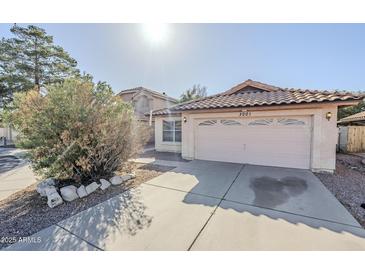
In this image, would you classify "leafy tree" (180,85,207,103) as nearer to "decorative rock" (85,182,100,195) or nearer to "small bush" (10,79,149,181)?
"small bush" (10,79,149,181)

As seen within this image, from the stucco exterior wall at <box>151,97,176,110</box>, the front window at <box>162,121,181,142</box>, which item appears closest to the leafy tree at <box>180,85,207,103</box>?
the stucco exterior wall at <box>151,97,176,110</box>

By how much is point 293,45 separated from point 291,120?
3.16m

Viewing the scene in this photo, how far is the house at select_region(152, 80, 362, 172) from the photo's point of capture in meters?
6.70

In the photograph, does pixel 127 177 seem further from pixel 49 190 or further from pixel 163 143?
pixel 163 143

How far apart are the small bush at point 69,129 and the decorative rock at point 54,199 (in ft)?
2.66

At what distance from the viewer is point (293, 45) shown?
722 centimetres

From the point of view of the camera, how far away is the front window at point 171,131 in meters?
11.7

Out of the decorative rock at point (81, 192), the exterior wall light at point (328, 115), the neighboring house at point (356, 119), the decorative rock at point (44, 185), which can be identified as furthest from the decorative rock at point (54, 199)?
the neighboring house at point (356, 119)

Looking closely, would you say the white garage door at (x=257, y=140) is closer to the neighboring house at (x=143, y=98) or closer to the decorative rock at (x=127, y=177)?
the decorative rock at (x=127, y=177)

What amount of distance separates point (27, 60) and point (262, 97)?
2422 centimetres

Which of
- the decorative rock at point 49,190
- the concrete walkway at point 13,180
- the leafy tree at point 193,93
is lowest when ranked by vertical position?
the concrete walkway at point 13,180

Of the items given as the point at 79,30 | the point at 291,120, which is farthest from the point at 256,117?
the point at 79,30

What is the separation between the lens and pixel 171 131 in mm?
12062
